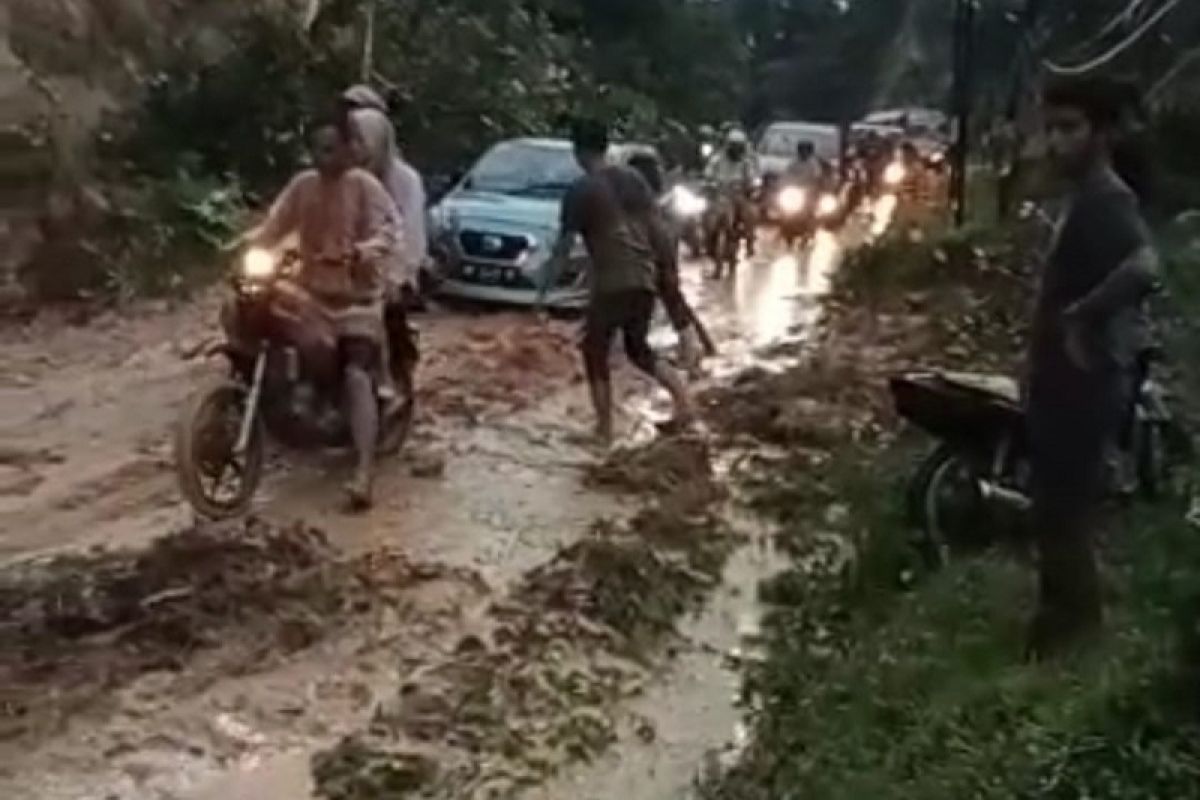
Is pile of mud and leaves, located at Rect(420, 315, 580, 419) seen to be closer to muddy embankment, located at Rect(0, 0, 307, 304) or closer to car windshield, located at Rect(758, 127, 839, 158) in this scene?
muddy embankment, located at Rect(0, 0, 307, 304)

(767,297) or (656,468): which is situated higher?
(656,468)

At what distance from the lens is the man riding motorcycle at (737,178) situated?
23.3m

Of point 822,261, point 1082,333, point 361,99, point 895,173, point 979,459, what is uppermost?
point 361,99

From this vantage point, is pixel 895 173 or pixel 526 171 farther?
pixel 895 173

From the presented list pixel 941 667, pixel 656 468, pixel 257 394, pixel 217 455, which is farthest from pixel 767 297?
pixel 941 667

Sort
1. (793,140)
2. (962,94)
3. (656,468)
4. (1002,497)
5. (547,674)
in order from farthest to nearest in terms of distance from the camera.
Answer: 1. (793,140)
2. (962,94)
3. (656,468)
4. (1002,497)
5. (547,674)

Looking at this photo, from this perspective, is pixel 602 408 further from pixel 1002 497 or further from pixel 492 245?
pixel 492 245

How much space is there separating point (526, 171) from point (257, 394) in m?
9.84

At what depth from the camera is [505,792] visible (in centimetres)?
599

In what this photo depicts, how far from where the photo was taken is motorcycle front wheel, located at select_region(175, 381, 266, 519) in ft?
27.8

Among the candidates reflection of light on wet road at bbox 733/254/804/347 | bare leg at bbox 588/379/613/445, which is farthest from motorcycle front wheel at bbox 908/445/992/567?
reflection of light on wet road at bbox 733/254/804/347

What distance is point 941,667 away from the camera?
5961 mm

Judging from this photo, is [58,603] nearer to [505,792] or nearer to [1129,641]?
[505,792]

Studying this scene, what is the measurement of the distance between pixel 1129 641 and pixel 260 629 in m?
3.45
